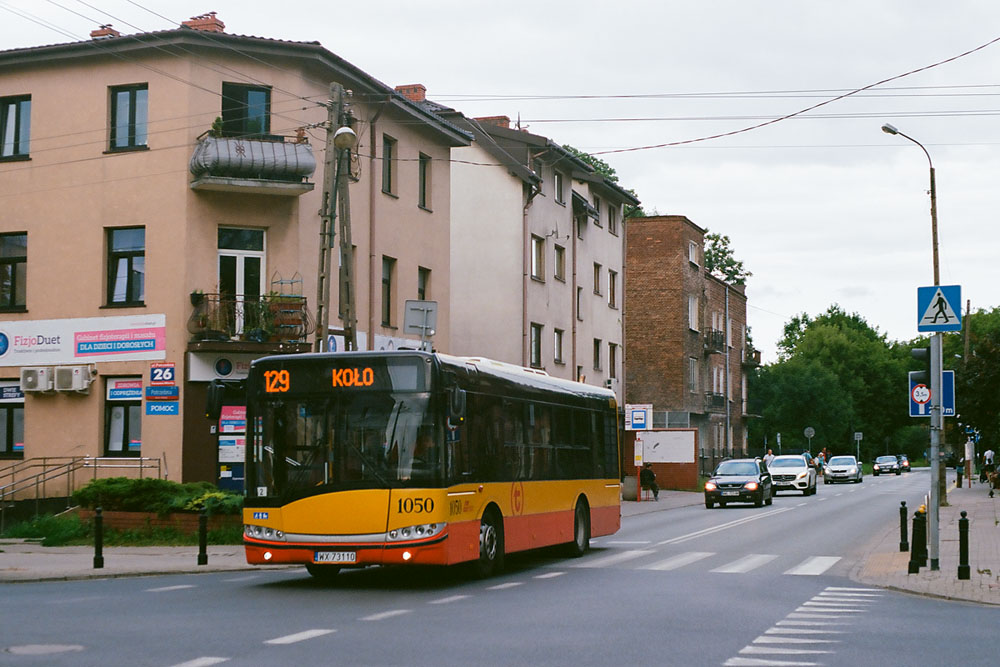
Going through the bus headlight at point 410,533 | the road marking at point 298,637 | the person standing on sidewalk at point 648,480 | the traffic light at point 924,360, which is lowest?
→ the road marking at point 298,637

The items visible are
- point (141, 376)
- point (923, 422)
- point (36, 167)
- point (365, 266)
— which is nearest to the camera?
point (141, 376)

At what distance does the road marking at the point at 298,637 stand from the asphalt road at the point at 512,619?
0.06m

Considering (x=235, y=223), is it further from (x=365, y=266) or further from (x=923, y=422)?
(x=923, y=422)

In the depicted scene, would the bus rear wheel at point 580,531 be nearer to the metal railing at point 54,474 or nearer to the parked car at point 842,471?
the metal railing at point 54,474

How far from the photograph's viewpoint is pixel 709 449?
220 ft

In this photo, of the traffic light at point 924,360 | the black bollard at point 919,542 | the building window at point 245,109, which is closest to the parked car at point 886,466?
the building window at point 245,109

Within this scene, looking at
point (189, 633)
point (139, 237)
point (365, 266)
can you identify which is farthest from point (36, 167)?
point (189, 633)

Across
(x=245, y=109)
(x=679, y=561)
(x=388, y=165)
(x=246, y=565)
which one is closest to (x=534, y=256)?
(x=388, y=165)

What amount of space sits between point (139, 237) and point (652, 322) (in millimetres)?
39652

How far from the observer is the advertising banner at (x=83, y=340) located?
27438mm

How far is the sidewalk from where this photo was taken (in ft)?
51.5

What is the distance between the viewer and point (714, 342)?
68562mm

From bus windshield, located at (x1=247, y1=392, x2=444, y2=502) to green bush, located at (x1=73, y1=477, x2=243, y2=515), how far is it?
8578mm

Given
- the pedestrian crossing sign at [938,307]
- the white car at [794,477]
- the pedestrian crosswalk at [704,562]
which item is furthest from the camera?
the white car at [794,477]
